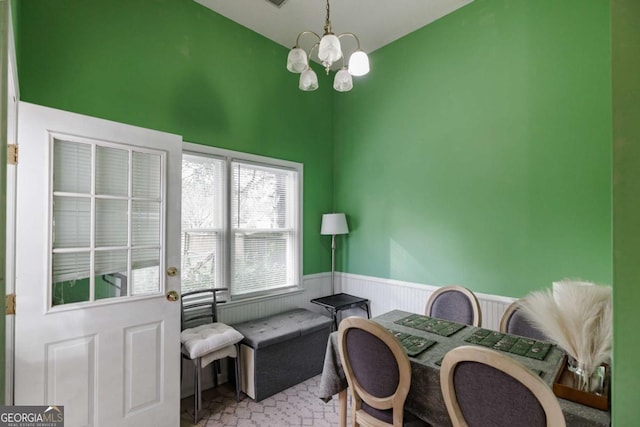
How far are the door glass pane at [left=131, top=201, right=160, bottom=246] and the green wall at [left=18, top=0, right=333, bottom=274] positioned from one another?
31.8 inches

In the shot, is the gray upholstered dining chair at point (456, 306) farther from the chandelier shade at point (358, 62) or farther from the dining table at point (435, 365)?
the chandelier shade at point (358, 62)

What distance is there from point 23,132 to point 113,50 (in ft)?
3.57

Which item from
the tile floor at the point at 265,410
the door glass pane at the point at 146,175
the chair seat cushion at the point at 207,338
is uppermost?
the door glass pane at the point at 146,175

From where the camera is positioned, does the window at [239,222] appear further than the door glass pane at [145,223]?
Yes

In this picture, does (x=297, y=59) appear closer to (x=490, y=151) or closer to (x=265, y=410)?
(x=490, y=151)

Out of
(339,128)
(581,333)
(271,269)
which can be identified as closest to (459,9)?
(339,128)

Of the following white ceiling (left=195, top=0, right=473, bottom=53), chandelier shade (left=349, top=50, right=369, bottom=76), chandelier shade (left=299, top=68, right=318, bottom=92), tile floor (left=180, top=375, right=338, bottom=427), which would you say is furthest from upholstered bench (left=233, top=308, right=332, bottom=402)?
white ceiling (left=195, top=0, right=473, bottom=53)

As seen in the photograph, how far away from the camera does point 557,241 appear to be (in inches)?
91.8

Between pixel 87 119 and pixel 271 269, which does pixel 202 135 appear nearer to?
pixel 87 119

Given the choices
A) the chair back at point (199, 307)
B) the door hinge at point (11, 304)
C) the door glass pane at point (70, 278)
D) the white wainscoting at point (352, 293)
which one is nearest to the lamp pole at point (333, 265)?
the white wainscoting at point (352, 293)

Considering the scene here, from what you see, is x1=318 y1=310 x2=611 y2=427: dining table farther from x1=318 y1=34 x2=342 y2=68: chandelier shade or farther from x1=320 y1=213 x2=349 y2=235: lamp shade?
x1=318 y1=34 x2=342 y2=68: chandelier shade

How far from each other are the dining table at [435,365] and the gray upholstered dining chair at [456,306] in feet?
0.71

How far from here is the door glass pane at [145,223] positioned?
2045 mm

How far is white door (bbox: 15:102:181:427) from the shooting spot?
5.40 feet
